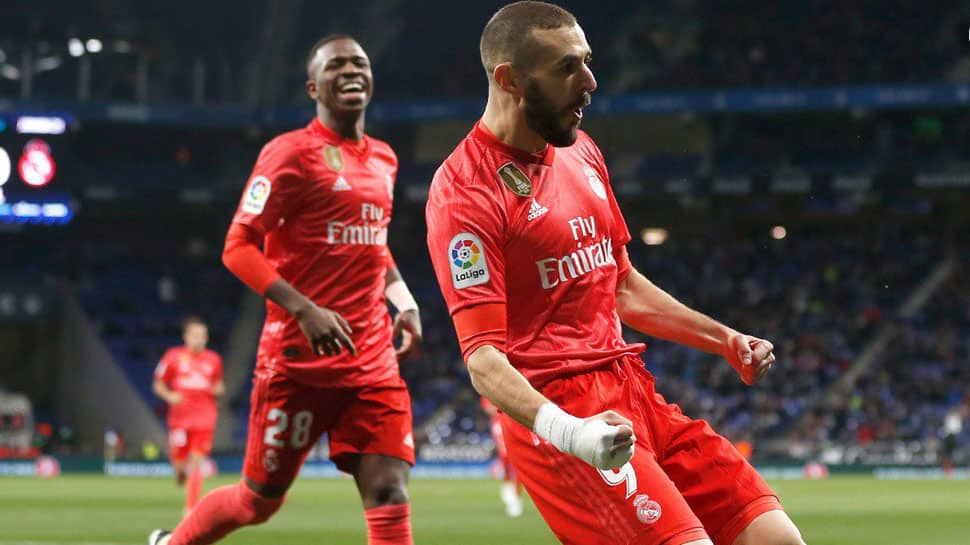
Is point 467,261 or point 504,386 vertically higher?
point 467,261

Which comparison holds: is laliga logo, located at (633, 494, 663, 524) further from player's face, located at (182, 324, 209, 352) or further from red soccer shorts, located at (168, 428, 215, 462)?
player's face, located at (182, 324, 209, 352)

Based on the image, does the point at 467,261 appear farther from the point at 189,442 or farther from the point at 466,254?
the point at 189,442

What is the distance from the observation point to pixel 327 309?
7.04 meters

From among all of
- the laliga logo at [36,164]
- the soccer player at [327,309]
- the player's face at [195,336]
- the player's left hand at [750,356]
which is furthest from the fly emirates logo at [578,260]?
the laliga logo at [36,164]

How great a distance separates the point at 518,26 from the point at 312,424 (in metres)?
3.21

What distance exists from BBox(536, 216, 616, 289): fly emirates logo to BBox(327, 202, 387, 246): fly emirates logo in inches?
108

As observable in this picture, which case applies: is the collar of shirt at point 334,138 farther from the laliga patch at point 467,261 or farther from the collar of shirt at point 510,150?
the laliga patch at point 467,261

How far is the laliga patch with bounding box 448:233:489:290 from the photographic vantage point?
4.55 meters

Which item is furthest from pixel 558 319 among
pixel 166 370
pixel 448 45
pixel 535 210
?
pixel 448 45

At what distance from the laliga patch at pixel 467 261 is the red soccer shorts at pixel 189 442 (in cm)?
1300

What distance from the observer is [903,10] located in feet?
118

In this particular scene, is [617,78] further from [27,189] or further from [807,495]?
[807,495]

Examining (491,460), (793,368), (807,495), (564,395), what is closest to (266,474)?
(564,395)

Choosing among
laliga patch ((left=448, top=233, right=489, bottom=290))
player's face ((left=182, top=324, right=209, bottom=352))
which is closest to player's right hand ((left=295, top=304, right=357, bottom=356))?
laliga patch ((left=448, top=233, right=489, bottom=290))
